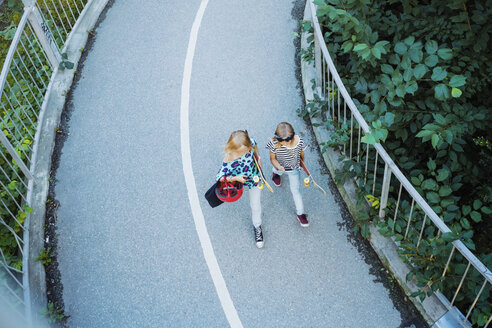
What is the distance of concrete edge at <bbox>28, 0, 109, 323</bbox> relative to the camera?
19.8 feet

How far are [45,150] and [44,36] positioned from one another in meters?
2.19

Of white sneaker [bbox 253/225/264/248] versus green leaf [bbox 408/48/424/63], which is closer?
green leaf [bbox 408/48/424/63]

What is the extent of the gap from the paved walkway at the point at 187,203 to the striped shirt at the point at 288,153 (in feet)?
3.20

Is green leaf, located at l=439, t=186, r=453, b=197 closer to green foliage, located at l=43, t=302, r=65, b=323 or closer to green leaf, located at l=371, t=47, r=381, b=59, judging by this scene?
green leaf, located at l=371, t=47, r=381, b=59

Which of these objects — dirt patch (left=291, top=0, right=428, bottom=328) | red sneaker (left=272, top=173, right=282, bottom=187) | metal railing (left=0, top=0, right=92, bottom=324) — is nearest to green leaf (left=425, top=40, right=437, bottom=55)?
dirt patch (left=291, top=0, right=428, bottom=328)

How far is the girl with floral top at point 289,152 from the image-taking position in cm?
567

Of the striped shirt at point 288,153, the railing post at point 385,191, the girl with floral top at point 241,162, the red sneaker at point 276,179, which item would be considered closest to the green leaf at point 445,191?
the railing post at point 385,191

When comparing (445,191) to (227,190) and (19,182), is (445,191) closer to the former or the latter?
(227,190)

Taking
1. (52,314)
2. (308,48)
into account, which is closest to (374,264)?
(308,48)

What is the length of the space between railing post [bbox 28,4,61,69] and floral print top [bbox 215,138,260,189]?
4706 millimetres

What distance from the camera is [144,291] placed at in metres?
6.00

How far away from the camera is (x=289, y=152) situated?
5809mm

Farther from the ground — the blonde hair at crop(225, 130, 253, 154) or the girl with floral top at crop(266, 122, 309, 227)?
the blonde hair at crop(225, 130, 253, 154)

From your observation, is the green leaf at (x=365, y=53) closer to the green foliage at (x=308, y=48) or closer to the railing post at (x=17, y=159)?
the green foliage at (x=308, y=48)
